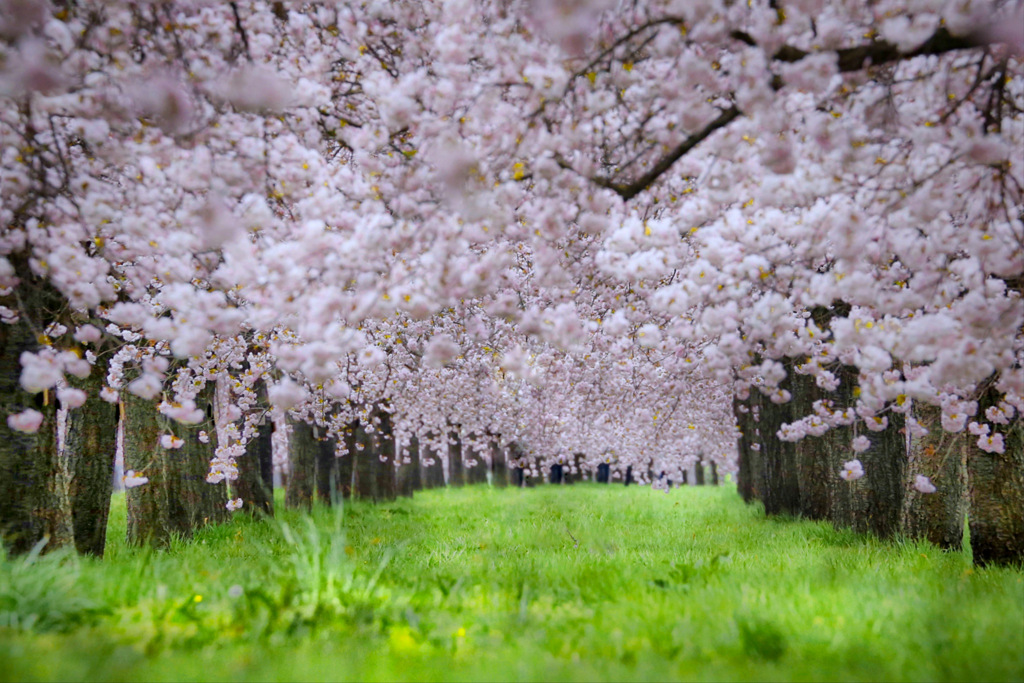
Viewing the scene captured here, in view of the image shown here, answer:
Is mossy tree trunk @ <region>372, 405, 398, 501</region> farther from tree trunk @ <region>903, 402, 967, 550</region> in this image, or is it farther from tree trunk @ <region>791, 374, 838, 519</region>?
tree trunk @ <region>903, 402, 967, 550</region>

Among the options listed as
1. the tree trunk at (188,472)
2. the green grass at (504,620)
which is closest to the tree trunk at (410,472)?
the tree trunk at (188,472)

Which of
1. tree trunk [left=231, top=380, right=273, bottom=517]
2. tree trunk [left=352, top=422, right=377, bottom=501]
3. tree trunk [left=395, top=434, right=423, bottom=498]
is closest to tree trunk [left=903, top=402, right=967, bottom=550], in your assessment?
tree trunk [left=231, top=380, right=273, bottom=517]

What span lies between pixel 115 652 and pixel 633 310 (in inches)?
201

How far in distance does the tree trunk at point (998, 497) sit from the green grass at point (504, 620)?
15.8 inches

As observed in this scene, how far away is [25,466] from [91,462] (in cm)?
199

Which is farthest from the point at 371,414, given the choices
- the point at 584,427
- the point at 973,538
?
the point at 973,538

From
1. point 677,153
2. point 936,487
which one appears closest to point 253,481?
point 936,487

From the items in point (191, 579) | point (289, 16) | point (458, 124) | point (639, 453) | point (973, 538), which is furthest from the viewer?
point (639, 453)

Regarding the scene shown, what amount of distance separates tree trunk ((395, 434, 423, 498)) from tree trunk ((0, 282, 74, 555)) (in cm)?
1545

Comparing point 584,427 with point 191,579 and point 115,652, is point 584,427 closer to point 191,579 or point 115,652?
point 191,579

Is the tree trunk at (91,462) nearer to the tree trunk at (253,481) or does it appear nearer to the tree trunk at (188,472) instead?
the tree trunk at (188,472)

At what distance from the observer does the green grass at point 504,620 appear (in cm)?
371

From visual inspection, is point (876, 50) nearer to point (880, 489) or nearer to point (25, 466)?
point (25, 466)

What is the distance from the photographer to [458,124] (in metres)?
4.55
